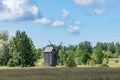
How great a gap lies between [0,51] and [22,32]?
13700 millimetres

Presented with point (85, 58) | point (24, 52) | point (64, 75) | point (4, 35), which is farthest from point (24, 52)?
point (64, 75)

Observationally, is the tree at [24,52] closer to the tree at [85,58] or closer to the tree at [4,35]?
the tree at [85,58]

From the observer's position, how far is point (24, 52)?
12100 centimetres

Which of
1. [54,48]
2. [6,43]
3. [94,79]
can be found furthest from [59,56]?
[94,79]

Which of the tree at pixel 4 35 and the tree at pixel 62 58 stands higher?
the tree at pixel 4 35

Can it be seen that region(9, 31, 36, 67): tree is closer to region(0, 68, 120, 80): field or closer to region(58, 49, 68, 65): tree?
region(58, 49, 68, 65): tree

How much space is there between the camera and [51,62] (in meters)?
144

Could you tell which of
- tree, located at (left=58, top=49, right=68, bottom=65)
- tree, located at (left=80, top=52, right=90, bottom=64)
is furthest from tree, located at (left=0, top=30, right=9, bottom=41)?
tree, located at (left=80, top=52, right=90, bottom=64)

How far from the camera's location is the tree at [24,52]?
396 feet

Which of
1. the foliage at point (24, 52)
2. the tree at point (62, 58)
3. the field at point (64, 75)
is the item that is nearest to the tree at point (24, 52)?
the foliage at point (24, 52)

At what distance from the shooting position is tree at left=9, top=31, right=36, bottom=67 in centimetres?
12075

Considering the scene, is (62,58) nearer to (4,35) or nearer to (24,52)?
(4,35)

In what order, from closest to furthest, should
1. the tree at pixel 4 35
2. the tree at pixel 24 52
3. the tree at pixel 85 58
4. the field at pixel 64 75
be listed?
the field at pixel 64 75, the tree at pixel 24 52, the tree at pixel 85 58, the tree at pixel 4 35

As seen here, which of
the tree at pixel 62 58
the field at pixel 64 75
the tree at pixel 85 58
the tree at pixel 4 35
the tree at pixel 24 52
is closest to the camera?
the field at pixel 64 75
